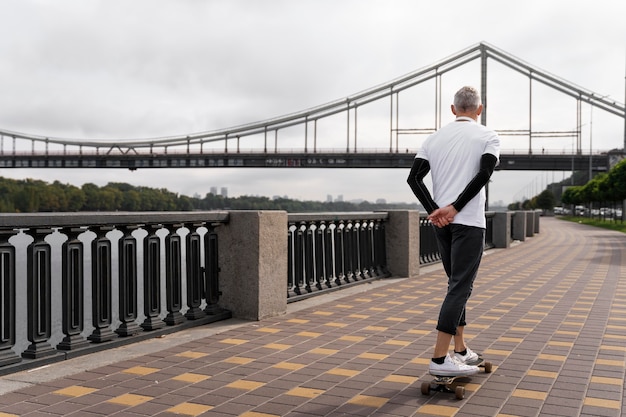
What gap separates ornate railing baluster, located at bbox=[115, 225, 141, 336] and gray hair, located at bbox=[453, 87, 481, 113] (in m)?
2.55

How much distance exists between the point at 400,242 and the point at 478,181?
21.7ft

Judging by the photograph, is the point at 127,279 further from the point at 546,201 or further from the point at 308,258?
the point at 546,201

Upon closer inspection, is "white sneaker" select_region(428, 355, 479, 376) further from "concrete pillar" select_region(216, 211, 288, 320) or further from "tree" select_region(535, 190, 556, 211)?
"tree" select_region(535, 190, 556, 211)

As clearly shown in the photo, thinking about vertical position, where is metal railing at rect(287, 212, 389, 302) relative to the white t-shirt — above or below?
below

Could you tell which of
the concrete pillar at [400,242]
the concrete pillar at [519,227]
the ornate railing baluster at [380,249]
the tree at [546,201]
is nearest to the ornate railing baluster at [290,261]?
the ornate railing baluster at [380,249]

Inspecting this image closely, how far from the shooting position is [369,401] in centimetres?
388

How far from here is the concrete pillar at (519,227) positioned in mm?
24172

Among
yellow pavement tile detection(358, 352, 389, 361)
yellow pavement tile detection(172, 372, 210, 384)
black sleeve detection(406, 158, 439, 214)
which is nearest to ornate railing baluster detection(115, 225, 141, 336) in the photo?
yellow pavement tile detection(172, 372, 210, 384)

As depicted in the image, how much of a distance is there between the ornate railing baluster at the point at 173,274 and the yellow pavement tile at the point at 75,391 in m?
1.70

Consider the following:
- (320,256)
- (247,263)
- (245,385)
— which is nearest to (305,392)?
(245,385)

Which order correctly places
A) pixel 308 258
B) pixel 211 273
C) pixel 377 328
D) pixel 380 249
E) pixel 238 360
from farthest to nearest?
pixel 380 249 < pixel 308 258 < pixel 211 273 < pixel 377 328 < pixel 238 360

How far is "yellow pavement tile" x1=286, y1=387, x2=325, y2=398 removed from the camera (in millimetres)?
3988

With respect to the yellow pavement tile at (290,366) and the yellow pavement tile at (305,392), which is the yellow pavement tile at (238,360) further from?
the yellow pavement tile at (305,392)

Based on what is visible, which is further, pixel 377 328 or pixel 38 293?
pixel 377 328
